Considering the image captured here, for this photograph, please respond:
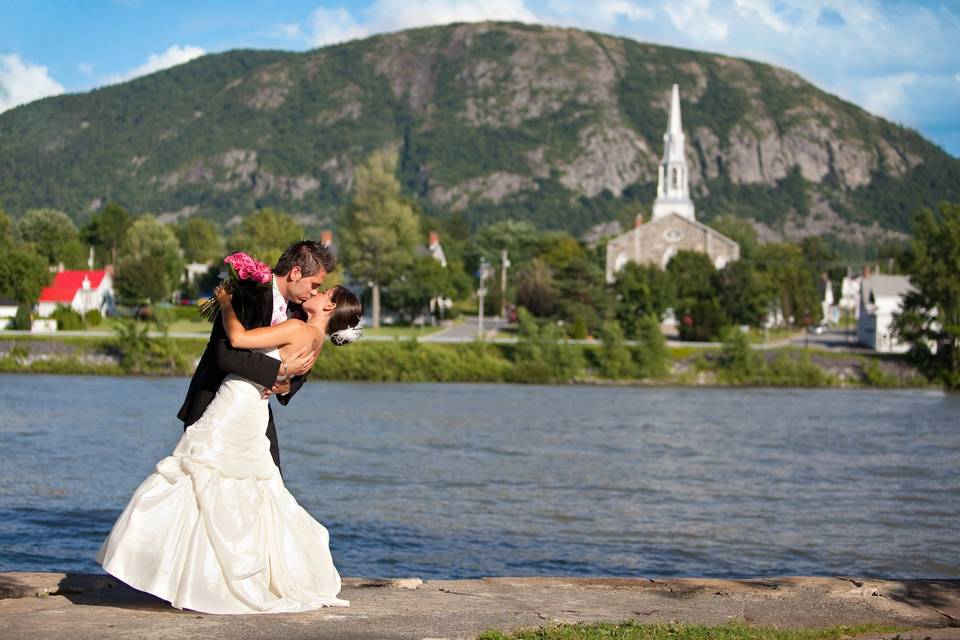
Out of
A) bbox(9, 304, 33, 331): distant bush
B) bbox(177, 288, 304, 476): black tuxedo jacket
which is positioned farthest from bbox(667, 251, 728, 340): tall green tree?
bbox(177, 288, 304, 476): black tuxedo jacket

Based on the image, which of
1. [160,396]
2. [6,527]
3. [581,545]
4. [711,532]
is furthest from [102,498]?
[160,396]

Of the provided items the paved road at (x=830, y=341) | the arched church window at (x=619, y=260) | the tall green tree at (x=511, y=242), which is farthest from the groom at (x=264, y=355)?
the tall green tree at (x=511, y=242)

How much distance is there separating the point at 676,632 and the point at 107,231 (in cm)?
12635

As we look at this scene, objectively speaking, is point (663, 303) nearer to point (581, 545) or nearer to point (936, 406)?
point (936, 406)

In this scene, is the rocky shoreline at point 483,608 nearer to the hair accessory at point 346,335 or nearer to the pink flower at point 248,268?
the hair accessory at point 346,335

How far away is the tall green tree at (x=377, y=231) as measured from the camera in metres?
96.6

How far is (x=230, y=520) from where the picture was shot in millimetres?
8688

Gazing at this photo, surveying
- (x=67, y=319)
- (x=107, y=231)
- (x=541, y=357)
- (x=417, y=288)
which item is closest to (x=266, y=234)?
(x=107, y=231)

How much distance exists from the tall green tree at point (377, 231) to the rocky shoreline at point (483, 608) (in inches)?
3314

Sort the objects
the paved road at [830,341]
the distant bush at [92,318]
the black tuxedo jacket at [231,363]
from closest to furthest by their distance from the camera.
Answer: the black tuxedo jacket at [231,363] < the distant bush at [92,318] < the paved road at [830,341]

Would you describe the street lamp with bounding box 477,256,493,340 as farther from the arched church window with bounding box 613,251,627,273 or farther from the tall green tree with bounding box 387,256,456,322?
the arched church window with bounding box 613,251,627,273

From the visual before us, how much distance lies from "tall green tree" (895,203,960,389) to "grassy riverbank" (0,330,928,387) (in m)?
1.49

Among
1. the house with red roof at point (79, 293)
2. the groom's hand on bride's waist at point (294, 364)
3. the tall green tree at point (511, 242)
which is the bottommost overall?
the groom's hand on bride's waist at point (294, 364)

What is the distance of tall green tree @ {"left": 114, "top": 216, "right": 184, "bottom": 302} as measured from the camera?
300 feet
